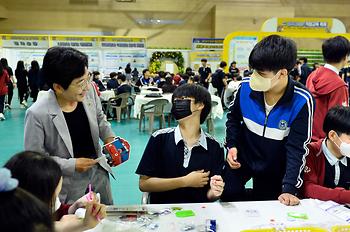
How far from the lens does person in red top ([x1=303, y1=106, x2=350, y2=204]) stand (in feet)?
6.34

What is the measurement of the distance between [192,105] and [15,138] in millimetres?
5261

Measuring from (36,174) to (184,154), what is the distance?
103 centimetres

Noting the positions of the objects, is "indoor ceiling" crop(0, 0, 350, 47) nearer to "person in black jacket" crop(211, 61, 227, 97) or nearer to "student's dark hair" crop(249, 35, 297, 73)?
"person in black jacket" crop(211, 61, 227, 97)

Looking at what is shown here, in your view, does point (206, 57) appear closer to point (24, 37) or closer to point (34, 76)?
point (34, 76)

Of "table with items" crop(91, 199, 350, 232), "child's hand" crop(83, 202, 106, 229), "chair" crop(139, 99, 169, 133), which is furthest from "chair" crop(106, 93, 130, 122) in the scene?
"child's hand" crop(83, 202, 106, 229)

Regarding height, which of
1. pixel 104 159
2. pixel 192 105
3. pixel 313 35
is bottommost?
pixel 104 159

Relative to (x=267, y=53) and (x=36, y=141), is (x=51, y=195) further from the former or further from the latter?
(x=267, y=53)

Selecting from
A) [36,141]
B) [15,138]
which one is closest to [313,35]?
[15,138]

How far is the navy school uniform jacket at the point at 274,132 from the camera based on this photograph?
72.7 inches

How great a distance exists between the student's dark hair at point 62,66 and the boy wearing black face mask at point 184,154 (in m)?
0.57

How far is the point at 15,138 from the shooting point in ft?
20.6

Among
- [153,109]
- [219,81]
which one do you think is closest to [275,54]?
[153,109]

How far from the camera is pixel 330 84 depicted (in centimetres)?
275

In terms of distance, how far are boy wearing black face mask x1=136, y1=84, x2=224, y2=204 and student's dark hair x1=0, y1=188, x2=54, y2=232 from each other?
4.07 feet
